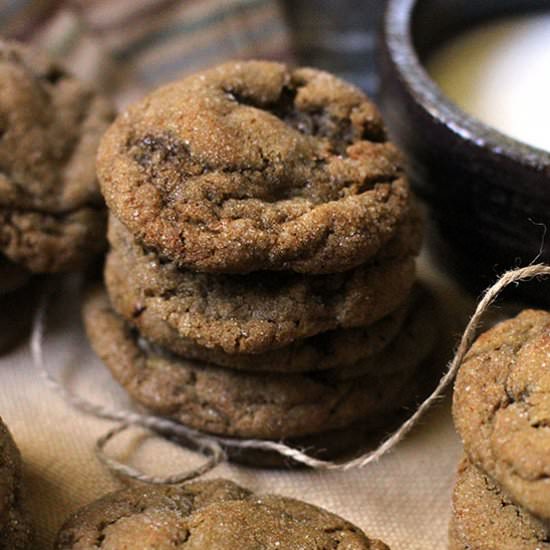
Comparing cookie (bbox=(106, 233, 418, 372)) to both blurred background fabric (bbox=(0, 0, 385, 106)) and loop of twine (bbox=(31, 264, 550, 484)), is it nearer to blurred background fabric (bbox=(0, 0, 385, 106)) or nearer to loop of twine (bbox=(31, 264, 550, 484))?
loop of twine (bbox=(31, 264, 550, 484))

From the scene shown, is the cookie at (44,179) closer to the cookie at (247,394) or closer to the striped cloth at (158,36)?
the cookie at (247,394)

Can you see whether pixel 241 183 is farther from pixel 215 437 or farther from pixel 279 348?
pixel 215 437

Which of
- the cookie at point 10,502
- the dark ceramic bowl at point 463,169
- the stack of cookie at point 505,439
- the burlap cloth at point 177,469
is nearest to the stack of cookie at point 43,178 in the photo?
the burlap cloth at point 177,469

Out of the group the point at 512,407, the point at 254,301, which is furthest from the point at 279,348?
the point at 512,407

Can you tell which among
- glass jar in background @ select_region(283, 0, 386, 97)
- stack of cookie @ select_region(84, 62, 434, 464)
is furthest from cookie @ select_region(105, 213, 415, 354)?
glass jar in background @ select_region(283, 0, 386, 97)

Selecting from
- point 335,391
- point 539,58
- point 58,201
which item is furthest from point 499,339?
point 539,58

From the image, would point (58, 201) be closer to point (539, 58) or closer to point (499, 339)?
point (499, 339)
